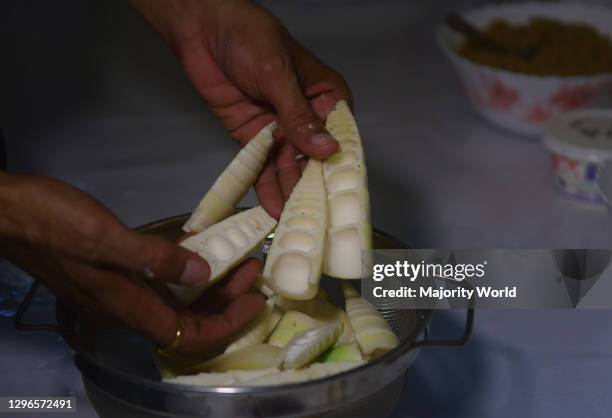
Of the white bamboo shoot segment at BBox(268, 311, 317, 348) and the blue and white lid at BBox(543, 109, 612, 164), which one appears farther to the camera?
the blue and white lid at BBox(543, 109, 612, 164)

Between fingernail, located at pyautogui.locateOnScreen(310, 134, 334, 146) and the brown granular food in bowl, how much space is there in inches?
21.2

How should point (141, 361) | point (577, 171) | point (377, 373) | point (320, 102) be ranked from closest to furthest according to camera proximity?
point (377, 373) < point (141, 361) < point (320, 102) < point (577, 171)

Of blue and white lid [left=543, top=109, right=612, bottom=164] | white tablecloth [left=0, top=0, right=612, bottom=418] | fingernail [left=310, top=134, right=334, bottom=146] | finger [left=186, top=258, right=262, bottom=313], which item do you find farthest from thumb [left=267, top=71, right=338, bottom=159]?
blue and white lid [left=543, top=109, right=612, bottom=164]

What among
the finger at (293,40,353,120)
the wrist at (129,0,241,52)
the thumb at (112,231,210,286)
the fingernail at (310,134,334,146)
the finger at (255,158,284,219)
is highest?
the wrist at (129,0,241,52)

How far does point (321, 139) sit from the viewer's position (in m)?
0.70

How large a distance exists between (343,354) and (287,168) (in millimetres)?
217

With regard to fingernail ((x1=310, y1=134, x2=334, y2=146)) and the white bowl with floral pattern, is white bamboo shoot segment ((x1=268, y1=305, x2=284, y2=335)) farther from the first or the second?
the white bowl with floral pattern

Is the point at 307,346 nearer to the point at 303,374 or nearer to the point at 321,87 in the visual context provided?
the point at 303,374

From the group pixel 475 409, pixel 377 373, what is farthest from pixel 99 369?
pixel 475 409

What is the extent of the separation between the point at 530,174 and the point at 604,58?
0.72 feet

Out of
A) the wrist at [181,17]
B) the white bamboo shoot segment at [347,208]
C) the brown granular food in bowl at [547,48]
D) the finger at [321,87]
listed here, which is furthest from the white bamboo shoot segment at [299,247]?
the brown granular food in bowl at [547,48]

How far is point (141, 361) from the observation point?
0.67m

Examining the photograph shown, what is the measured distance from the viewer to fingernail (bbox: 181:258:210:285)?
1.89ft

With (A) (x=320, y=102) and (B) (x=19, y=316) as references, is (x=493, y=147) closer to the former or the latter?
(A) (x=320, y=102)
